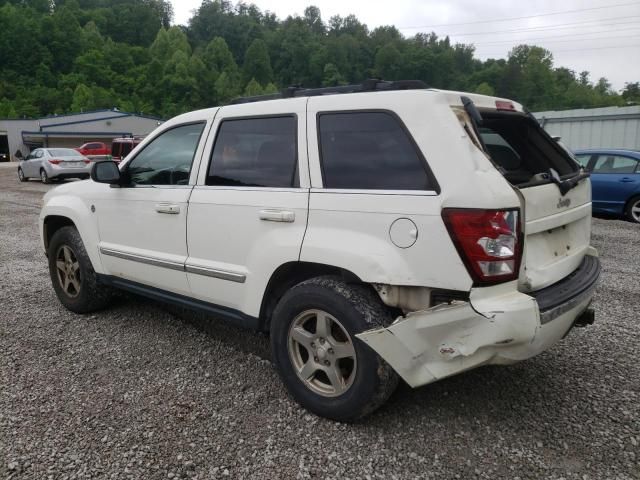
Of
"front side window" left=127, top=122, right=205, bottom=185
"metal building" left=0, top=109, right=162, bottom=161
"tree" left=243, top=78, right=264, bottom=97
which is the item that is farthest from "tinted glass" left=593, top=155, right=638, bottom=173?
"tree" left=243, top=78, right=264, bottom=97

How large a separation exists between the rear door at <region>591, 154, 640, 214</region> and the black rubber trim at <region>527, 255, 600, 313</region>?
25.9ft

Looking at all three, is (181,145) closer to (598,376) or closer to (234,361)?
(234,361)

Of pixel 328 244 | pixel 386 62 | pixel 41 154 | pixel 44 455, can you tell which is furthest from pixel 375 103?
pixel 386 62

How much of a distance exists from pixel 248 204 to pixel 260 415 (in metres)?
1.26

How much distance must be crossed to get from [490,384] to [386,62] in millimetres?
87843

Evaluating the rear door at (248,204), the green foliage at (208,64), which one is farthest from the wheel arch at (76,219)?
the green foliage at (208,64)

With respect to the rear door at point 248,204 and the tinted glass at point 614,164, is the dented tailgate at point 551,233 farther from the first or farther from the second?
the tinted glass at point 614,164

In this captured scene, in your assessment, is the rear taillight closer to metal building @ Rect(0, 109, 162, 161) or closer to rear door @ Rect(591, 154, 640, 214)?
rear door @ Rect(591, 154, 640, 214)

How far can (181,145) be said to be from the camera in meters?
3.78

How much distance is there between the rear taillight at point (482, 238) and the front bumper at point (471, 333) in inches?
3.5

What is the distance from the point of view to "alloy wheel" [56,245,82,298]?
4.66 meters

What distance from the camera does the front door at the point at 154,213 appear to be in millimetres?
3615

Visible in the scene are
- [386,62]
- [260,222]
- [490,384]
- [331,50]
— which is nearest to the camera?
[260,222]

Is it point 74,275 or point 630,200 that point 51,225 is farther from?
point 630,200
